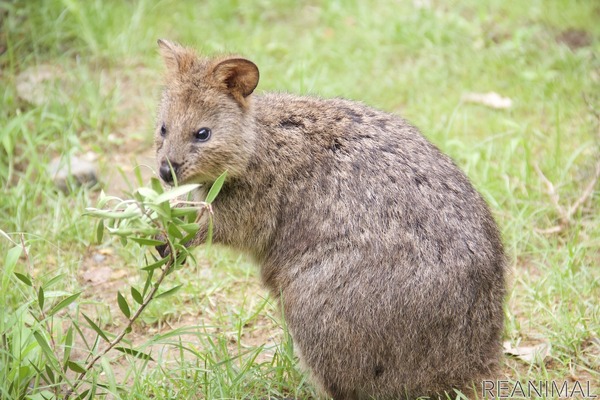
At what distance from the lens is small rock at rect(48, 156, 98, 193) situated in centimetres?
609

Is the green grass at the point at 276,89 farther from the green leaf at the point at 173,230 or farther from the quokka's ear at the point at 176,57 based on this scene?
the quokka's ear at the point at 176,57

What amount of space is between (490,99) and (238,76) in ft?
12.1

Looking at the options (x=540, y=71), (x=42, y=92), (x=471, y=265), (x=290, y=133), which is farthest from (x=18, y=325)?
(x=540, y=71)

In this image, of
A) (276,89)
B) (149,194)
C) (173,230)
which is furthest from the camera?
(276,89)

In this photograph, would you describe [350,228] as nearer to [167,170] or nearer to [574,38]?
[167,170]

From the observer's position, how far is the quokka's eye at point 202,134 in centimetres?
420

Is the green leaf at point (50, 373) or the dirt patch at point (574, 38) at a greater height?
the dirt patch at point (574, 38)

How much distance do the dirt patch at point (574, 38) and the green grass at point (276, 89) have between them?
0.11 ft

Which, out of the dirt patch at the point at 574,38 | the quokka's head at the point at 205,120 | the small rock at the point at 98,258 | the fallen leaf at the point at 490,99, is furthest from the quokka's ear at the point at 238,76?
the dirt patch at the point at 574,38

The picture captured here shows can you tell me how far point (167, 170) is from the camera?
4094mm

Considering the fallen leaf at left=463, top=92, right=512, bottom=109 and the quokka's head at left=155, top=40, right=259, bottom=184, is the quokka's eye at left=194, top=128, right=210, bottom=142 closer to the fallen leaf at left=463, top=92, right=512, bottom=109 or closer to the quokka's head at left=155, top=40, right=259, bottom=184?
the quokka's head at left=155, top=40, right=259, bottom=184

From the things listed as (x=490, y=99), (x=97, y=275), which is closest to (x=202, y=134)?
(x=97, y=275)

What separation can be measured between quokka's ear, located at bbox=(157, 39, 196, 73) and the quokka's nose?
1.77 feet

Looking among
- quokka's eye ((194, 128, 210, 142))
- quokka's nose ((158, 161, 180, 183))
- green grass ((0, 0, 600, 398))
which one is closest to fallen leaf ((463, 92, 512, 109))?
green grass ((0, 0, 600, 398))
